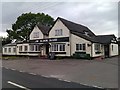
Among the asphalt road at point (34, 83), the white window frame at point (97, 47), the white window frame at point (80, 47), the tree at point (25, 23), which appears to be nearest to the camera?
the asphalt road at point (34, 83)

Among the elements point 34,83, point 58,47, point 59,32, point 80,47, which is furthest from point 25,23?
point 34,83

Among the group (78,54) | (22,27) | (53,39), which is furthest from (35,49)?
(22,27)

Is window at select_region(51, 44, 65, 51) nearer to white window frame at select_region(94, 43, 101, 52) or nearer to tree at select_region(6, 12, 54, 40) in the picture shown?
white window frame at select_region(94, 43, 101, 52)

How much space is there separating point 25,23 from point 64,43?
94.1 ft

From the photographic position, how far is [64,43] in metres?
35.1

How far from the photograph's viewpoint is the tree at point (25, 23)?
60.5m

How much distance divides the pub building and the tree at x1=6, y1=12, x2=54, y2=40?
57.7 ft

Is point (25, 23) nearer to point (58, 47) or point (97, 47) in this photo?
point (58, 47)

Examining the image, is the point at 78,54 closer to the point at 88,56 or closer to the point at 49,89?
the point at 88,56

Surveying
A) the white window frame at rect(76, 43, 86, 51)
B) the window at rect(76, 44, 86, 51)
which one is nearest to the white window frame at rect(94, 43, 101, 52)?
the window at rect(76, 44, 86, 51)

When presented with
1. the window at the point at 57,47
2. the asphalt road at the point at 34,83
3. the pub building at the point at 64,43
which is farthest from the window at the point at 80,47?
the asphalt road at the point at 34,83

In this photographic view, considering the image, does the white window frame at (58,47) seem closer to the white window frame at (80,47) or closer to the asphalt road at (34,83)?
the white window frame at (80,47)

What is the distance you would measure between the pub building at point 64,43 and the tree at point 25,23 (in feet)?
57.7

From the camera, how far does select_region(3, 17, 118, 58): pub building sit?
33562 mm
